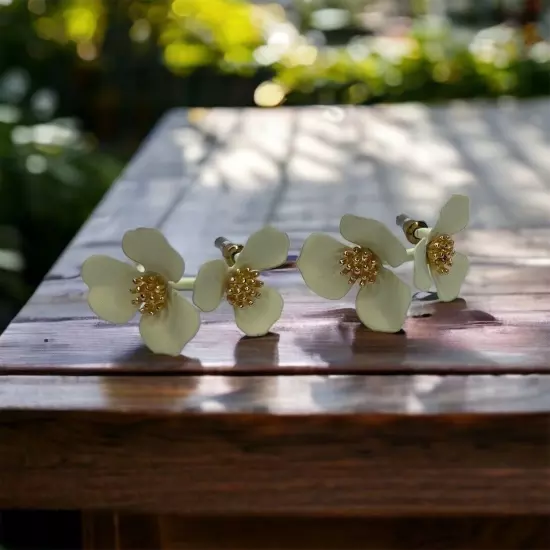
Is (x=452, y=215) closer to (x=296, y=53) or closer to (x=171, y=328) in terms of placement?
(x=171, y=328)

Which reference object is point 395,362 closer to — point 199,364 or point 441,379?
point 441,379

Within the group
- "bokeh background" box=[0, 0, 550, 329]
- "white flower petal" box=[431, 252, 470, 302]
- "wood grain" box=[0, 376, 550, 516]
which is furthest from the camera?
"bokeh background" box=[0, 0, 550, 329]

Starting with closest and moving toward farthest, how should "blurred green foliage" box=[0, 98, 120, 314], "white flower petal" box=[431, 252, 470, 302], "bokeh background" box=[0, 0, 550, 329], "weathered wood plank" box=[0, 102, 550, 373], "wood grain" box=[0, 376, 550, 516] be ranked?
"wood grain" box=[0, 376, 550, 516] → "weathered wood plank" box=[0, 102, 550, 373] → "white flower petal" box=[431, 252, 470, 302] → "blurred green foliage" box=[0, 98, 120, 314] → "bokeh background" box=[0, 0, 550, 329]

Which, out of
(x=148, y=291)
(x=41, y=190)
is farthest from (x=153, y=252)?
(x=41, y=190)

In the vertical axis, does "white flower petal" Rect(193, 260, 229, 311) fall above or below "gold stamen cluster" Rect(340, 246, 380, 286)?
below

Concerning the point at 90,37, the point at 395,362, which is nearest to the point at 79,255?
the point at 395,362

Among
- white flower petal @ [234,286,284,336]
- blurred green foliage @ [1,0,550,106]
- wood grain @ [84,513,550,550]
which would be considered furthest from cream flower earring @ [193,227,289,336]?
blurred green foliage @ [1,0,550,106]

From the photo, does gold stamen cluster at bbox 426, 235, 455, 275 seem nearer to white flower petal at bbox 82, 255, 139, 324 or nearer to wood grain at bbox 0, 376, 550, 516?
wood grain at bbox 0, 376, 550, 516
